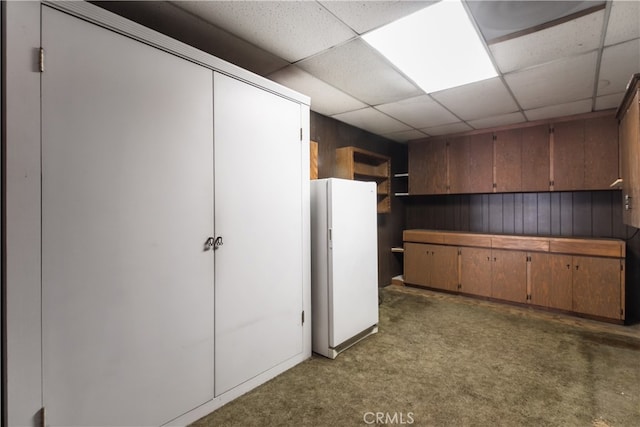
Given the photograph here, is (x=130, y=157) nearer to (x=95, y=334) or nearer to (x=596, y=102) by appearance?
(x=95, y=334)

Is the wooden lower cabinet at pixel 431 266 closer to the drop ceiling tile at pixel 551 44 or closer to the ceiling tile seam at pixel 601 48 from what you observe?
the ceiling tile seam at pixel 601 48

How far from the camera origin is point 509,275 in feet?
12.9

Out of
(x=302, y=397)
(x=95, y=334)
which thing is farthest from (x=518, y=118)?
(x=95, y=334)

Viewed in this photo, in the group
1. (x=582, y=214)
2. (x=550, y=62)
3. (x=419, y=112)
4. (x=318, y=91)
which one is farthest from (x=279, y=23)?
(x=582, y=214)

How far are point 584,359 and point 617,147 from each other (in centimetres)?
256

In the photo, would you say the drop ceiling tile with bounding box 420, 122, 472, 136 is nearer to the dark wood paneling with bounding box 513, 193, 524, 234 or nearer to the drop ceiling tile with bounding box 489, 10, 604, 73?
the dark wood paneling with bounding box 513, 193, 524, 234

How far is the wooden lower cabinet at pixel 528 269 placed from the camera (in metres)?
3.34

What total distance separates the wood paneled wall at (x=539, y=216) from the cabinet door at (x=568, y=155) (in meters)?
0.32

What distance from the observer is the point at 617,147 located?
3.50m

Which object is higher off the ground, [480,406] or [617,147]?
[617,147]

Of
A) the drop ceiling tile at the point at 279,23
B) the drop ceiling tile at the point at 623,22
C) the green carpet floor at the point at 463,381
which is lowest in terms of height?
the green carpet floor at the point at 463,381

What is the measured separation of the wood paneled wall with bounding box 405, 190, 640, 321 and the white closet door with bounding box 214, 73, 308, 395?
11.3 ft

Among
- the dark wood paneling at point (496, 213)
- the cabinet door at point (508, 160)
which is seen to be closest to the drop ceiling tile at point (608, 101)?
the cabinet door at point (508, 160)

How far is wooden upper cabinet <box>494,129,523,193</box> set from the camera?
162 inches
